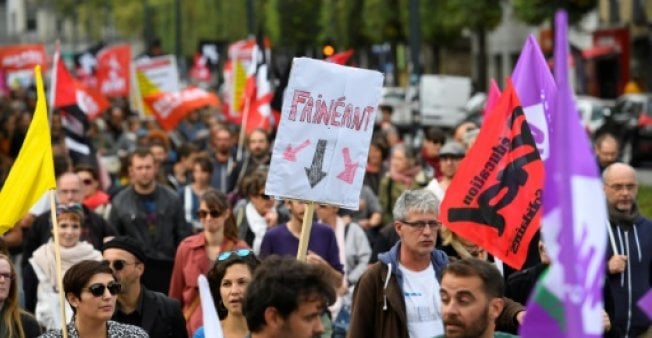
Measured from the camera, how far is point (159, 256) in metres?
11.6

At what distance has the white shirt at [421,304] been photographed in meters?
7.57

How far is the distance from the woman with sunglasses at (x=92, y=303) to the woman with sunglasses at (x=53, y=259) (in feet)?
8.43

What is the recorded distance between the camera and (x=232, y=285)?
307 inches

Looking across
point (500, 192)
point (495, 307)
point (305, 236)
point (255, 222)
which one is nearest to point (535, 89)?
point (500, 192)

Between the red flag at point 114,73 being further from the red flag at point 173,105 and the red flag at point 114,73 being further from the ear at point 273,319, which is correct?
the ear at point 273,319

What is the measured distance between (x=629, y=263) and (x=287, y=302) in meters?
3.92

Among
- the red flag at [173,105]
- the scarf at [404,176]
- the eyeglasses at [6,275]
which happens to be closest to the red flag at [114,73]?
the red flag at [173,105]

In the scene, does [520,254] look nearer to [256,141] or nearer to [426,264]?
[426,264]

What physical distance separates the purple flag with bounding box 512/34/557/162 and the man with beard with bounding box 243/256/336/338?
A: 3233mm

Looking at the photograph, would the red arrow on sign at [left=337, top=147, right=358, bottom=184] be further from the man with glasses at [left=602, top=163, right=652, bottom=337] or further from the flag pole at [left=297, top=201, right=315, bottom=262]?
the man with glasses at [left=602, top=163, right=652, bottom=337]

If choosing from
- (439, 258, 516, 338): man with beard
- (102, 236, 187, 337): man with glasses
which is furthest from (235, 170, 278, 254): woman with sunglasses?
(439, 258, 516, 338): man with beard

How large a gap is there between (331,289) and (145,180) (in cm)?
695

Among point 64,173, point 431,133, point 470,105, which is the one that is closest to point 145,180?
point 64,173

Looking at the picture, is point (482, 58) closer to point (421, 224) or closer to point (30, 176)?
point (30, 176)
